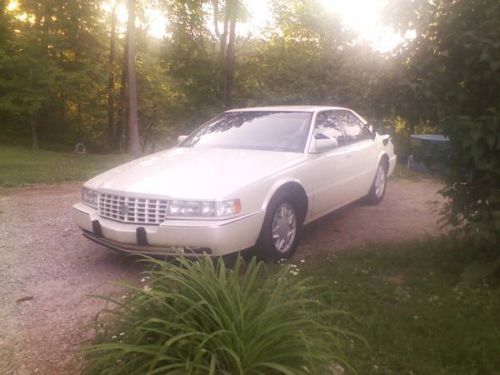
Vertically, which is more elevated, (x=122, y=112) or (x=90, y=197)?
(x=122, y=112)

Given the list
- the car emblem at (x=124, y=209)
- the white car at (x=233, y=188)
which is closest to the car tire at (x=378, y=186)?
the white car at (x=233, y=188)

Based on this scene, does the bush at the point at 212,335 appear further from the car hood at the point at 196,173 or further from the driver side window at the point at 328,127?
the driver side window at the point at 328,127

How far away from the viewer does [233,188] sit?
152 inches

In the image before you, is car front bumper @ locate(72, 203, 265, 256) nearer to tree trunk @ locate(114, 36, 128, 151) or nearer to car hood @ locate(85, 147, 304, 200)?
car hood @ locate(85, 147, 304, 200)

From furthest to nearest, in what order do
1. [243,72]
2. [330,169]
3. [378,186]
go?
[243,72]
[378,186]
[330,169]

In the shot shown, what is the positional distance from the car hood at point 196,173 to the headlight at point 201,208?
0.05m

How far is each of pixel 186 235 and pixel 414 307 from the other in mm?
1878

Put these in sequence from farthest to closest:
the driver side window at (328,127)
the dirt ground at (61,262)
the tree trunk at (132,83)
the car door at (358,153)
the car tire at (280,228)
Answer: the tree trunk at (132,83) → the car door at (358,153) → the driver side window at (328,127) → the car tire at (280,228) → the dirt ground at (61,262)

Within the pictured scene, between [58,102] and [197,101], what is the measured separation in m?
7.63

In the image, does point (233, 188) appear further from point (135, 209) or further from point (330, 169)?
point (330, 169)

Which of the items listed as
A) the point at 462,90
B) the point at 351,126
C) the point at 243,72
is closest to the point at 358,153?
the point at 351,126

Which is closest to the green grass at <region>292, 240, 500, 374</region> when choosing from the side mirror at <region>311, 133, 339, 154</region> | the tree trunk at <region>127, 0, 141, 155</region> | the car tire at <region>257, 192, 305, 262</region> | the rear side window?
the car tire at <region>257, 192, 305, 262</region>

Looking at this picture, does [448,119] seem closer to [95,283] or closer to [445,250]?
[445,250]

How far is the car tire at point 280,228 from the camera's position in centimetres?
423
